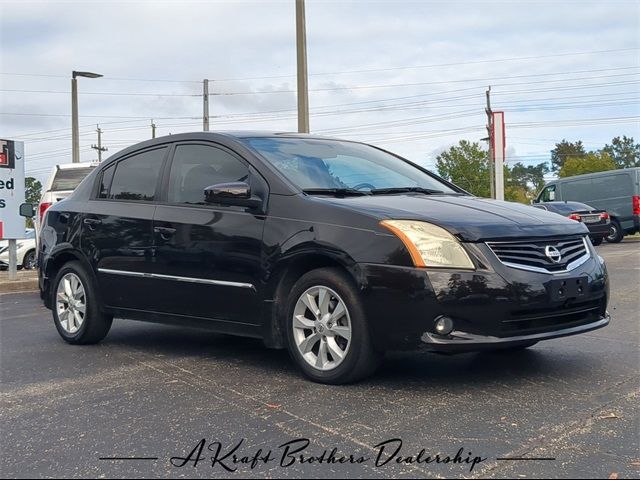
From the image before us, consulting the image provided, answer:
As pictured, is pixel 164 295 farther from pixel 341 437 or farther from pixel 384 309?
pixel 341 437

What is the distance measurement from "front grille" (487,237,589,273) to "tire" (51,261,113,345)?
3.39m

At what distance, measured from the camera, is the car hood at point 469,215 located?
4.13 metres

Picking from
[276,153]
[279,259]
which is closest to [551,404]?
[279,259]

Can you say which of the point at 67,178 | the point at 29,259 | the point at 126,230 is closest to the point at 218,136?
the point at 126,230

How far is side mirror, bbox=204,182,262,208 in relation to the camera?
15.6 ft

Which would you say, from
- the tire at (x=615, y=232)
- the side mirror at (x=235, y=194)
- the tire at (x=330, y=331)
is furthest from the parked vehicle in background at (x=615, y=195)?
the tire at (x=330, y=331)

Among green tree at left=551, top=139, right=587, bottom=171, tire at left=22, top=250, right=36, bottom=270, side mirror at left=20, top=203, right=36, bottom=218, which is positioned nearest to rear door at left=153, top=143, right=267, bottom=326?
side mirror at left=20, top=203, right=36, bottom=218

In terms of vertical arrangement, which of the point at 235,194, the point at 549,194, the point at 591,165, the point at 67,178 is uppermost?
the point at 591,165

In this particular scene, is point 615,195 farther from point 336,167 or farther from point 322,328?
point 322,328

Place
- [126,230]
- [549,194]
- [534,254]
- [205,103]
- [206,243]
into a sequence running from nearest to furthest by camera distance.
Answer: [534,254]
[206,243]
[126,230]
[549,194]
[205,103]

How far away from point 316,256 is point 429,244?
74 centimetres

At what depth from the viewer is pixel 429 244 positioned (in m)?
4.08

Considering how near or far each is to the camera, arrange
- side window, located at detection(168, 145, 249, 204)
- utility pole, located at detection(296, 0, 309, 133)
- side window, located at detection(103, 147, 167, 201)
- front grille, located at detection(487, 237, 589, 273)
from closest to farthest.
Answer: front grille, located at detection(487, 237, 589, 273), side window, located at detection(168, 145, 249, 204), side window, located at detection(103, 147, 167, 201), utility pole, located at detection(296, 0, 309, 133)

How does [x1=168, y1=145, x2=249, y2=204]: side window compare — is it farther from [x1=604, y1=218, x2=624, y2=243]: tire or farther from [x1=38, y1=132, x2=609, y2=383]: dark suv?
[x1=604, y1=218, x2=624, y2=243]: tire
